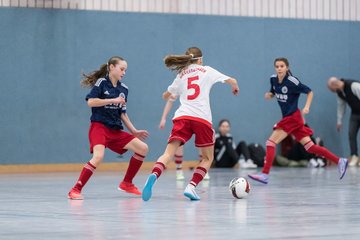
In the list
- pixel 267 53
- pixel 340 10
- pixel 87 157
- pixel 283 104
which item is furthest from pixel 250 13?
pixel 283 104

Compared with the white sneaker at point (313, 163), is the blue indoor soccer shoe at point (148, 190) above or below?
above

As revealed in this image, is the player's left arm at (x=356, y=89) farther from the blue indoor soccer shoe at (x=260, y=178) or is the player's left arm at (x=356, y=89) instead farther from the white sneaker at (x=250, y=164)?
the blue indoor soccer shoe at (x=260, y=178)

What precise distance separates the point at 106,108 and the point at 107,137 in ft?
1.23

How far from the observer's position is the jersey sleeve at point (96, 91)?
12.4m

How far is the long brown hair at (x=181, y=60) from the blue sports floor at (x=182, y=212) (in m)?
1.68

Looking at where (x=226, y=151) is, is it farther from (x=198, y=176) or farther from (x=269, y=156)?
(x=198, y=176)

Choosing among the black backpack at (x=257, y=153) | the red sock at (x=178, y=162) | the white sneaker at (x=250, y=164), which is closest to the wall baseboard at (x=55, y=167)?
the white sneaker at (x=250, y=164)

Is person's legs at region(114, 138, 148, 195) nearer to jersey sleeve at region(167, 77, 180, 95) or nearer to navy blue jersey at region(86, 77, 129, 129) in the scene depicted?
navy blue jersey at region(86, 77, 129, 129)

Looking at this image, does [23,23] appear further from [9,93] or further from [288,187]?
[288,187]

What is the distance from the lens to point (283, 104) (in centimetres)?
1605

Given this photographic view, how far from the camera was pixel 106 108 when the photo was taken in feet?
41.1

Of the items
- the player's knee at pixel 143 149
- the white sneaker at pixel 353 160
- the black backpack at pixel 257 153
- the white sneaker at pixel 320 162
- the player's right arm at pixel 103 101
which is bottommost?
the white sneaker at pixel 320 162

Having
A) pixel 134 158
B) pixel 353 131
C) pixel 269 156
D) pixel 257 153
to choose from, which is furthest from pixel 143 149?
pixel 353 131

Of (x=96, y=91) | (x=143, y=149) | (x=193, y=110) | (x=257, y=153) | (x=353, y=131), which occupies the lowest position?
(x=257, y=153)
